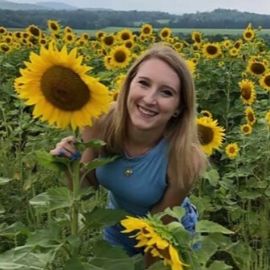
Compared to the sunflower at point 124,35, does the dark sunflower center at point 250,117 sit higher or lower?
higher

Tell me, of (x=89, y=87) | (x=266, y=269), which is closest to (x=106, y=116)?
(x=89, y=87)

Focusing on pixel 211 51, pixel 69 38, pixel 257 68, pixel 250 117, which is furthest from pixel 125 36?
pixel 250 117

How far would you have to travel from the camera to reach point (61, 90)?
1.86 m

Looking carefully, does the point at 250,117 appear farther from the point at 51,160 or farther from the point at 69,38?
the point at 69,38

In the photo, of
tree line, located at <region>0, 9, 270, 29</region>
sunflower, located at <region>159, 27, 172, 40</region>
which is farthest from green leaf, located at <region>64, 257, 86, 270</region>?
tree line, located at <region>0, 9, 270, 29</region>

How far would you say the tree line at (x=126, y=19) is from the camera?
8234 millimetres

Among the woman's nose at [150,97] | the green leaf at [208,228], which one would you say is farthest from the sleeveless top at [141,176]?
the green leaf at [208,228]

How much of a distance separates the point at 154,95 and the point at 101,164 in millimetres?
367

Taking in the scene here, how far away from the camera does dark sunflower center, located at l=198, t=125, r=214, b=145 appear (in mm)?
3119

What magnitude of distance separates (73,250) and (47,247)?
0.07m

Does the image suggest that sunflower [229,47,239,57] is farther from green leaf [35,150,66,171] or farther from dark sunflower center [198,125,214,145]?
green leaf [35,150,66,171]

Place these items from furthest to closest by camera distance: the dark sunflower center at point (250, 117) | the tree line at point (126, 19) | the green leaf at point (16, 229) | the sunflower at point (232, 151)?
the tree line at point (126, 19) < the dark sunflower center at point (250, 117) < the sunflower at point (232, 151) < the green leaf at point (16, 229)

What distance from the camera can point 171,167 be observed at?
2268 mm

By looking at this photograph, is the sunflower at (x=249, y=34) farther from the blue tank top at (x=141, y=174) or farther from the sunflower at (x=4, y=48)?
the blue tank top at (x=141, y=174)
